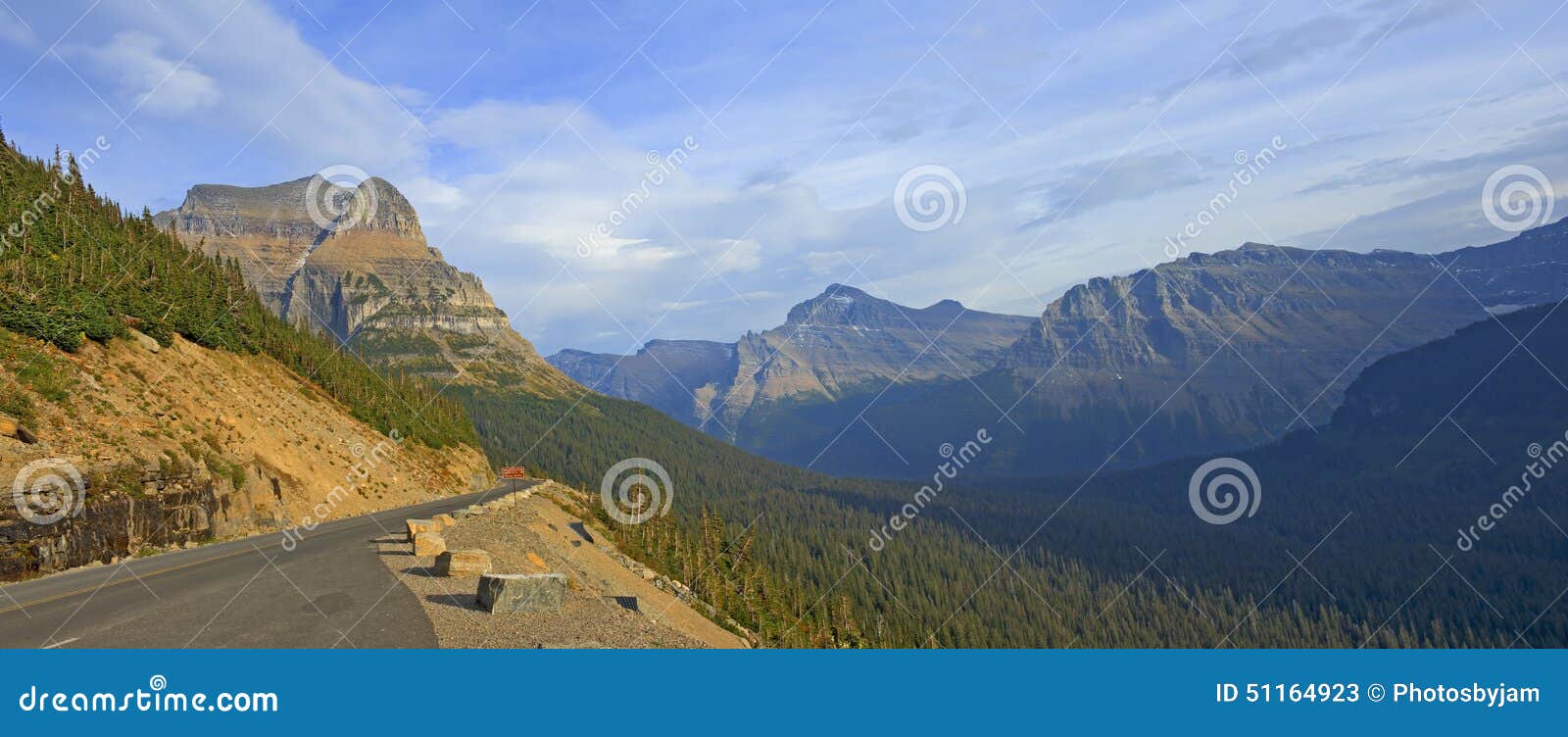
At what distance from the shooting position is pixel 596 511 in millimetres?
78125

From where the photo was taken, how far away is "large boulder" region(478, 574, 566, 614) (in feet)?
65.2

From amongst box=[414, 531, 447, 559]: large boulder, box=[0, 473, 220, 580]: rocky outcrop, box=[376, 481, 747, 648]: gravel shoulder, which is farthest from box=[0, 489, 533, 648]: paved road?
box=[414, 531, 447, 559]: large boulder

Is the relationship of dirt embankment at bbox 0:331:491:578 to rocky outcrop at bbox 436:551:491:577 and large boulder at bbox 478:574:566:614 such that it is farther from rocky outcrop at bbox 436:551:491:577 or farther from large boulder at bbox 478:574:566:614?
large boulder at bbox 478:574:566:614

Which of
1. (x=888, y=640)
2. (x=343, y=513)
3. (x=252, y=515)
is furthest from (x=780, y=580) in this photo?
(x=252, y=515)

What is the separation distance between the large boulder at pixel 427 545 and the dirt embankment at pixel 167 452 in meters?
12.2

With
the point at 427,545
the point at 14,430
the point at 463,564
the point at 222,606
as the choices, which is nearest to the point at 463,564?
the point at 463,564

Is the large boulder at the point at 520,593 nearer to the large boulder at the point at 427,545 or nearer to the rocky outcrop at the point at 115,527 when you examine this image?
the large boulder at the point at 427,545

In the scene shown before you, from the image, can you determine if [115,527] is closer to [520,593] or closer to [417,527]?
[417,527]

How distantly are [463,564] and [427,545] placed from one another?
458 cm

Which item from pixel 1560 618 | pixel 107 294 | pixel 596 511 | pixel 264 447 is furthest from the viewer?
pixel 1560 618

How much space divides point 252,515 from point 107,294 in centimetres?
1775

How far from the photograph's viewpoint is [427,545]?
28375 millimetres

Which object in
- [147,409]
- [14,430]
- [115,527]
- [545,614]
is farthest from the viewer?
[147,409]

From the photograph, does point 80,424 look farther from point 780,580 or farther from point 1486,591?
point 1486,591
